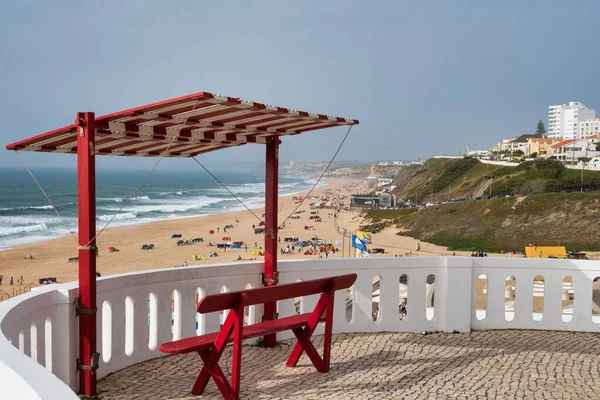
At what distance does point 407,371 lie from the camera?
19.3 ft

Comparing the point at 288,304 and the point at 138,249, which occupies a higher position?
the point at 288,304

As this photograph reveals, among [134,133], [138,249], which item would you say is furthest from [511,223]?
[134,133]

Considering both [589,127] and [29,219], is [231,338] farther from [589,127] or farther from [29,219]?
[589,127]

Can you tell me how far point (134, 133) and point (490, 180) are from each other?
294 feet

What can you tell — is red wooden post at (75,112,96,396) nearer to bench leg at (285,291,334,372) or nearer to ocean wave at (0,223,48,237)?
bench leg at (285,291,334,372)

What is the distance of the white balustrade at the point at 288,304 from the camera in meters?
5.05

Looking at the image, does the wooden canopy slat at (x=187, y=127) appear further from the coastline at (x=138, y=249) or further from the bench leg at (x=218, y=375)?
the coastline at (x=138, y=249)

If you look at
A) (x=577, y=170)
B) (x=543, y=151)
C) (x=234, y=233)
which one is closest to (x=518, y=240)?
(x=234, y=233)

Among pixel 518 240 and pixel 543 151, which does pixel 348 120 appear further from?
pixel 543 151

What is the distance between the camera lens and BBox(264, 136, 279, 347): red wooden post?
7020 millimetres

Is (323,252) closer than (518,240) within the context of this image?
Yes

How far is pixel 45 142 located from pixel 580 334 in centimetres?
644

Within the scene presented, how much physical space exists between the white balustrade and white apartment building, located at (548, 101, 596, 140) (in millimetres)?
196740

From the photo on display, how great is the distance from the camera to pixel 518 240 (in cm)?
5172
